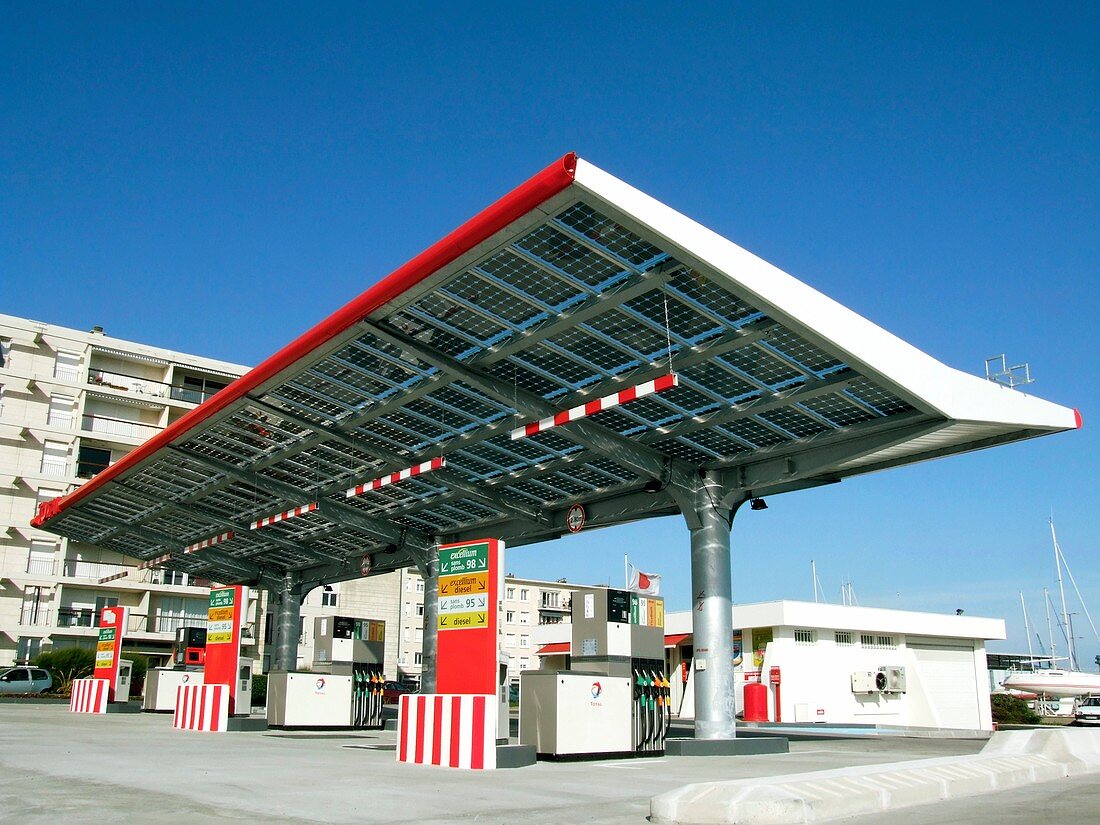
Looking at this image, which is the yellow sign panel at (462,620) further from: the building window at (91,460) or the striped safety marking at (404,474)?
the building window at (91,460)

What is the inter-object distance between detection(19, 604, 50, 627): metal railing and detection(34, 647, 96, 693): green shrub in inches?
172

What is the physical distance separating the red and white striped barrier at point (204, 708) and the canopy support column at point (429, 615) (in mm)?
6509

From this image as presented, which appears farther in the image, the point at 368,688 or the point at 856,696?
the point at 856,696

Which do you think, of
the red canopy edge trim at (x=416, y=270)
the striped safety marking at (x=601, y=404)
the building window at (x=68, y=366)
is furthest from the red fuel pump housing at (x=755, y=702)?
the building window at (x=68, y=366)

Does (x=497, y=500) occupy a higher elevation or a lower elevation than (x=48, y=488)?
lower

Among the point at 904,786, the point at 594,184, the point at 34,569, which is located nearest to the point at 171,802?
the point at 904,786

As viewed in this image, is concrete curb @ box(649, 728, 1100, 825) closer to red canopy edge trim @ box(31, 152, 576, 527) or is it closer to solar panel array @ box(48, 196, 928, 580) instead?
solar panel array @ box(48, 196, 928, 580)

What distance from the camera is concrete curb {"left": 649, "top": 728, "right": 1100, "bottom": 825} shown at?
7.35 metres

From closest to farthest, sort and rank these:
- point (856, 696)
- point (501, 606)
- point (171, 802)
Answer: point (171, 802) < point (501, 606) < point (856, 696)

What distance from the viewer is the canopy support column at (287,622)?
32.8 metres

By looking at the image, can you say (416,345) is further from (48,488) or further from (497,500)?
(48,488)

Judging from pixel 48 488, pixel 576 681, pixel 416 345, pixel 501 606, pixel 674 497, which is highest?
pixel 48 488

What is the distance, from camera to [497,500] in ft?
78.4

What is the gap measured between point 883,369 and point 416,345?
24.2ft
